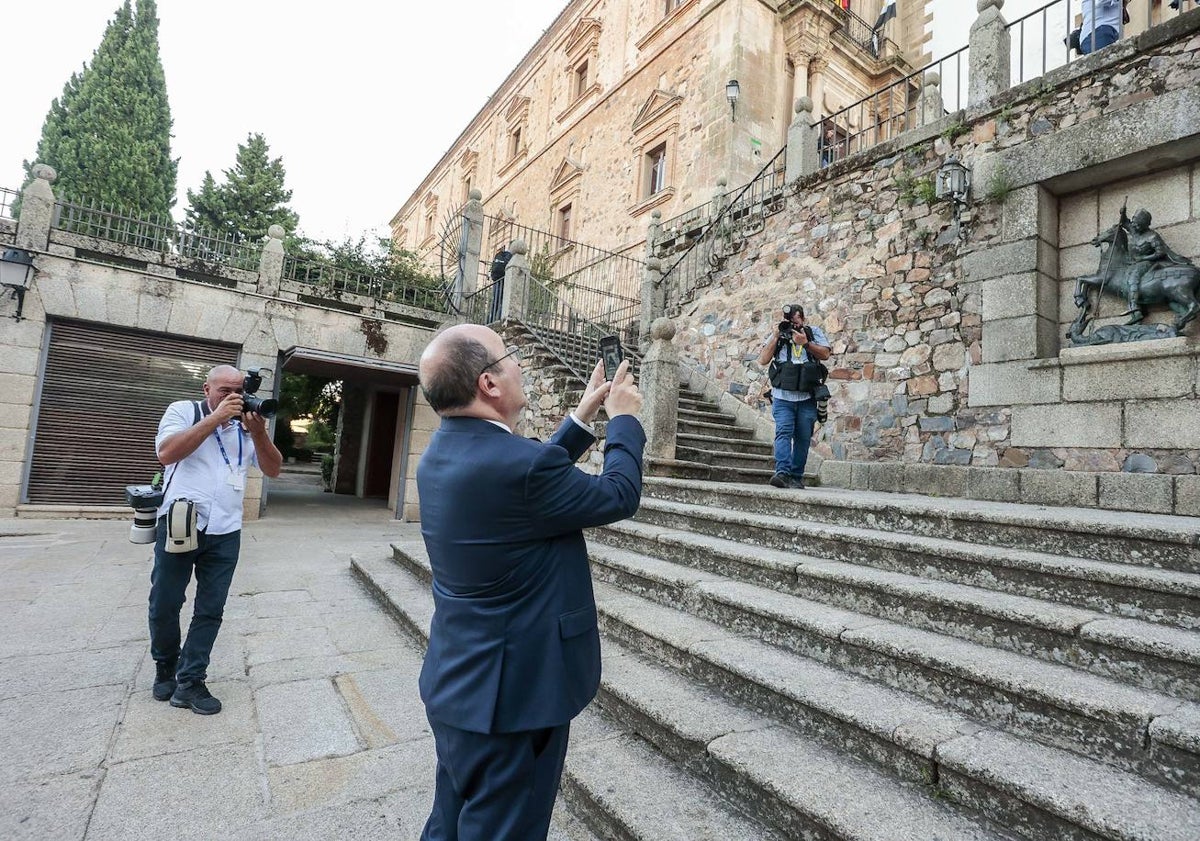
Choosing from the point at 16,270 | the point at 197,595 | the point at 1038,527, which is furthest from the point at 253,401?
the point at 16,270

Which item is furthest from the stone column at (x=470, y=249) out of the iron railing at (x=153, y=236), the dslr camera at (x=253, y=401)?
the dslr camera at (x=253, y=401)

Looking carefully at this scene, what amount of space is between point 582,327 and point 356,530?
15.7 feet

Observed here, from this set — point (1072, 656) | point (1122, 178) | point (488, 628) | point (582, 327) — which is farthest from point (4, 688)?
point (1122, 178)

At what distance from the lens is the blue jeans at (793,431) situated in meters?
5.29

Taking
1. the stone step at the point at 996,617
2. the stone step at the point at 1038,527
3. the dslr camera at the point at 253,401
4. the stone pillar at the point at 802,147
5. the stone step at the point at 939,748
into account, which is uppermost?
the stone pillar at the point at 802,147

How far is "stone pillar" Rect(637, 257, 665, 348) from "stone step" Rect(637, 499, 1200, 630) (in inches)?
230

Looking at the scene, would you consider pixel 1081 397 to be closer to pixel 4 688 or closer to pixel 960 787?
pixel 960 787

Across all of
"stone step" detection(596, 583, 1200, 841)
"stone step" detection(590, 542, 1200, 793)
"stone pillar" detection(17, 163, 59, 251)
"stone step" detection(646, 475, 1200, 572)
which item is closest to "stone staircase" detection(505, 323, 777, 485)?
"stone step" detection(646, 475, 1200, 572)

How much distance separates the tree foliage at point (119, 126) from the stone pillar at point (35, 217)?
13.8m

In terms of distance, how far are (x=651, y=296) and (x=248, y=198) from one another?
20383 millimetres

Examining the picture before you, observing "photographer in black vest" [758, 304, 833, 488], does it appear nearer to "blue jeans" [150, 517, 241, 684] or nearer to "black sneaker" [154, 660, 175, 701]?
"blue jeans" [150, 517, 241, 684]

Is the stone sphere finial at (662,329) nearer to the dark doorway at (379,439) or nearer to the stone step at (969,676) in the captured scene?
the stone step at (969,676)

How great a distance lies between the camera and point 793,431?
5.34 meters

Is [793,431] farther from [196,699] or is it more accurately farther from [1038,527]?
[196,699]
